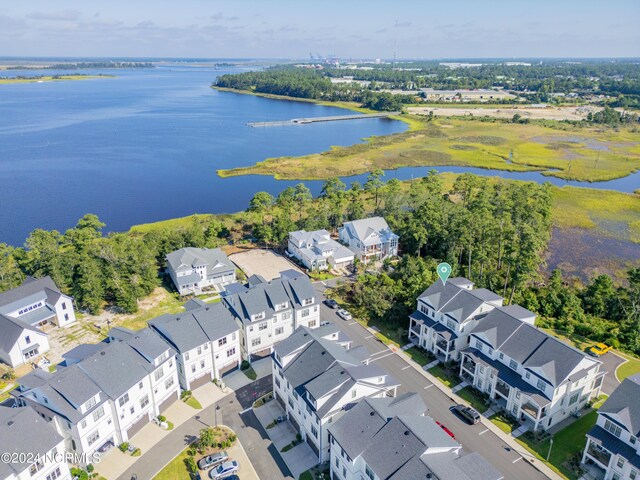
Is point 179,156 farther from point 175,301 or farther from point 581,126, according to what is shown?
point 581,126

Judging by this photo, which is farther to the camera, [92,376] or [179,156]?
[179,156]

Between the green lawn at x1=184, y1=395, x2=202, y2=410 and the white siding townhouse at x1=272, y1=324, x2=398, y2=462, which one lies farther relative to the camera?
the green lawn at x1=184, y1=395, x2=202, y2=410

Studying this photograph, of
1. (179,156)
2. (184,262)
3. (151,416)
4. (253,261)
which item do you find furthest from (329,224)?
(179,156)

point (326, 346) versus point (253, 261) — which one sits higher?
point (326, 346)

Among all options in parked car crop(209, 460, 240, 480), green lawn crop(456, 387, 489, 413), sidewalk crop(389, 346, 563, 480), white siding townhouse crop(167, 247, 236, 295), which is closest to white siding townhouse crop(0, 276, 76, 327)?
white siding townhouse crop(167, 247, 236, 295)

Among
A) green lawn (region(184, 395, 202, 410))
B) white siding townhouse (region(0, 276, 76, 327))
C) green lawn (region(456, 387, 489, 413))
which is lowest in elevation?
green lawn (region(184, 395, 202, 410))

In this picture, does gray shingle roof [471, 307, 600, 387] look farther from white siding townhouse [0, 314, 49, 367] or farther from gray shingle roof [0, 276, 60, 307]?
gray shingle roof [0, 276, 60, 307]

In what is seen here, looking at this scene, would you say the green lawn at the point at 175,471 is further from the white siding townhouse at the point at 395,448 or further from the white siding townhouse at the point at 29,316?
the white siding townhouse at the point at 29,316

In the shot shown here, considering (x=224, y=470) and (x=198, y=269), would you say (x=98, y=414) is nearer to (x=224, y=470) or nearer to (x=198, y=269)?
(x=224, y=470)

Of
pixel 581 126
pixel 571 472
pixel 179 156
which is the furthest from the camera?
pixel 581 126
